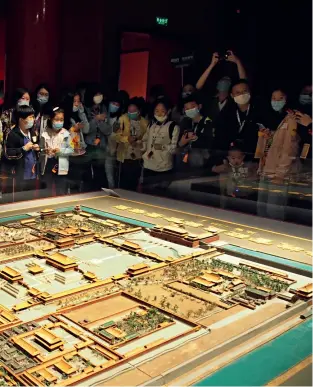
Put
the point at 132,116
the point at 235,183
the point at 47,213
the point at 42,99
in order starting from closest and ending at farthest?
the point at 47,213
the point at 235,183
the point at 132,116
the point at 42,99

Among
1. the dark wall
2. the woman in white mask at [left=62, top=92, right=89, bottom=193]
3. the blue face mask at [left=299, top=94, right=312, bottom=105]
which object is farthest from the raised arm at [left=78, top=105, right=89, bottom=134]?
the blue face mask at [left=299, top=94, right=312, bottom=105]

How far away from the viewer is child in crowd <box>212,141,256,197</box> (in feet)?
20.9

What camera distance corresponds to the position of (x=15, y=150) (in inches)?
264

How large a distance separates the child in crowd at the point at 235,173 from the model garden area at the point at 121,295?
1.02 meters

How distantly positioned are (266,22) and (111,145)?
4.85 meters

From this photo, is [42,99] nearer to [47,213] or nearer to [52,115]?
[52,115]

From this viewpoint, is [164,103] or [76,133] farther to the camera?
[76,133]

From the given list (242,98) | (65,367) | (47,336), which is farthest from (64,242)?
(242,98)

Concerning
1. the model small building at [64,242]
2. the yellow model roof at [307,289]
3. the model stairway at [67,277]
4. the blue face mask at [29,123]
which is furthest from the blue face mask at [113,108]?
the yellow model roof at [307,289]

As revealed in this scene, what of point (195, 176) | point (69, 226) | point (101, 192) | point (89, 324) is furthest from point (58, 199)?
point (89, 324)

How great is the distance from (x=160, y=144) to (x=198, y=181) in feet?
2.56

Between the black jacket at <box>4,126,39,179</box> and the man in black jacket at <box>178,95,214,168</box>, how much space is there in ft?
6.54

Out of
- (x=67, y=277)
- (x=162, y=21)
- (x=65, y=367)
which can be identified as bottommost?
(x=65, y=367)

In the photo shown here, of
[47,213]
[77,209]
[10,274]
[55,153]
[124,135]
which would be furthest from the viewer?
[124,135]
